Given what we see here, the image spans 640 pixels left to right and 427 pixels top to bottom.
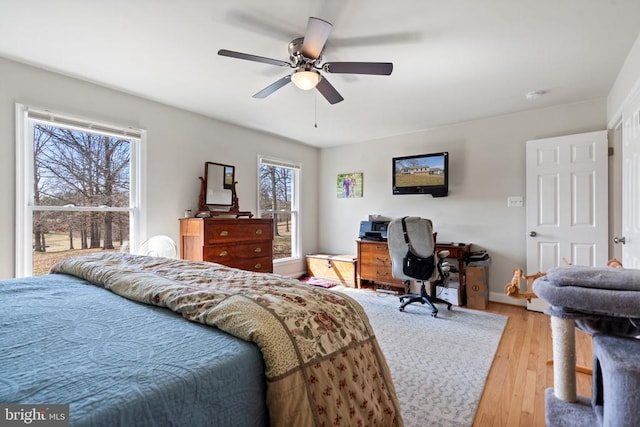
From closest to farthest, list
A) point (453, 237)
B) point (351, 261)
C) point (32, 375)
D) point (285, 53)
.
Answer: point (32, 375) → point (285, 53) → point (453, 237) → point (351, 261)

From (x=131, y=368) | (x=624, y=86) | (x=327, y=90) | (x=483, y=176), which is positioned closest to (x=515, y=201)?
(x=483, y=176)

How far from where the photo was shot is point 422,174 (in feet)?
14.1

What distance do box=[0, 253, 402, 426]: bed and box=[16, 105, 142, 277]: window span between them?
158 centimetres

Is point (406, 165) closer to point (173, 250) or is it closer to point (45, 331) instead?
point (173, 250)

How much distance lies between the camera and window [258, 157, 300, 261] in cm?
464

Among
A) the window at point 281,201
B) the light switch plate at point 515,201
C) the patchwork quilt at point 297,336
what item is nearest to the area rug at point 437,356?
the patchwork quilt at point 297,336

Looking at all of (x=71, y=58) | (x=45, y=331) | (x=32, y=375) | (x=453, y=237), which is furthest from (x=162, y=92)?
(x=453, y=237)

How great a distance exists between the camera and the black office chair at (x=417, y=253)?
10.8 feet

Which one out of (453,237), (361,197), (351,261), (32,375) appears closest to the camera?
(32,375)

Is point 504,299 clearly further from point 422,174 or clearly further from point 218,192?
point 218,192

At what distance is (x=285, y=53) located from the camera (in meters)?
2.36

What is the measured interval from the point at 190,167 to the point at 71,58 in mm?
1472

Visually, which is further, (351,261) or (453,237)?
(351,261)

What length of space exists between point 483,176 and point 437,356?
2579 mm
